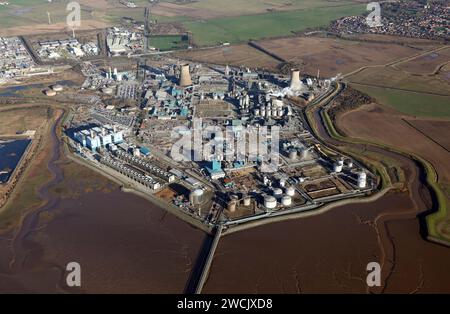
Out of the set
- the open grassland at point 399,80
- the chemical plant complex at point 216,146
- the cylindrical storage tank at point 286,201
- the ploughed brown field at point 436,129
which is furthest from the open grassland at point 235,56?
the cylindrical storage tank at point 286,201

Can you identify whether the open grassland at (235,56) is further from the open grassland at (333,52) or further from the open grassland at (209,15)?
the open grassland at (209,15)

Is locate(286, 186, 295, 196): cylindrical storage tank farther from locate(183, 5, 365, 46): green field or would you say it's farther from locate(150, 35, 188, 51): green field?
locate(183, 5, 365, 46): green field

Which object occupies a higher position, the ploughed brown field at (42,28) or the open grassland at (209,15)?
the open grassland at (209,15)

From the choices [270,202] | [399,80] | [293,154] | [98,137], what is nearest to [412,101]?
[399,80]

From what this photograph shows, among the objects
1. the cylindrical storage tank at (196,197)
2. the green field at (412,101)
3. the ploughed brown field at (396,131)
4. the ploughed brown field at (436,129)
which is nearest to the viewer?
the cylindrical storage tank at (196,197)

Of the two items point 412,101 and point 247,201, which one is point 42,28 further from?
point 247,201
